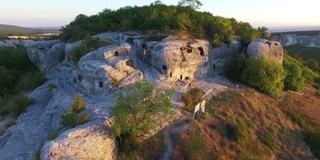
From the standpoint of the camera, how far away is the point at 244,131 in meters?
24.9

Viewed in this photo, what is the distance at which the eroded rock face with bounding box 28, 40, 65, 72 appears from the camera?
123 ft

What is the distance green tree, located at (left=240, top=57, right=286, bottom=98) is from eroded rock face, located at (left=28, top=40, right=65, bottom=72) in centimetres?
2214

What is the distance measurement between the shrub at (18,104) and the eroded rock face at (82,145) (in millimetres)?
10332

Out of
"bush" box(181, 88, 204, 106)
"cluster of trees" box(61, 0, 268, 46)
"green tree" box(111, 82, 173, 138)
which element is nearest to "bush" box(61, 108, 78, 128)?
"green tree" box(111, 82, 173, 138)

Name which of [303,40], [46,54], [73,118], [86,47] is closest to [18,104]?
[86,47]

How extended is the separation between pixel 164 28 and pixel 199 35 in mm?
4342

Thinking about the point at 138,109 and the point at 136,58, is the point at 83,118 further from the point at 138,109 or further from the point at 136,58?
the point at 136,58

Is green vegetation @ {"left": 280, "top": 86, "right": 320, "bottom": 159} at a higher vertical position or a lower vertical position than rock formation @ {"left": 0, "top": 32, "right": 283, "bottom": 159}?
lower

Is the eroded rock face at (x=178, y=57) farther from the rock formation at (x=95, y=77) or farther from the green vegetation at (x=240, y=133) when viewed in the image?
the green vegetation at (x=240, y=133)

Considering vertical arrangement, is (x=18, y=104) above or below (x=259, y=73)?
below

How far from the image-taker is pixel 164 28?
116ft

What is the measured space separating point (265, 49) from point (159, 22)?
1295 centimetres

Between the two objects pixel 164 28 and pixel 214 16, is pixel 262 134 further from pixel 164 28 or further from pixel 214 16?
pixel 214 16

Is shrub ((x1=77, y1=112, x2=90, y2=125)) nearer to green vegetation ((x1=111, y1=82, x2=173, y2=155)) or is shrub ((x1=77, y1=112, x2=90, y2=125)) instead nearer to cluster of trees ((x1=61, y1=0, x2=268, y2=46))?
green vegetation ((x1=111, y1=82, x2=173, y2=155))
